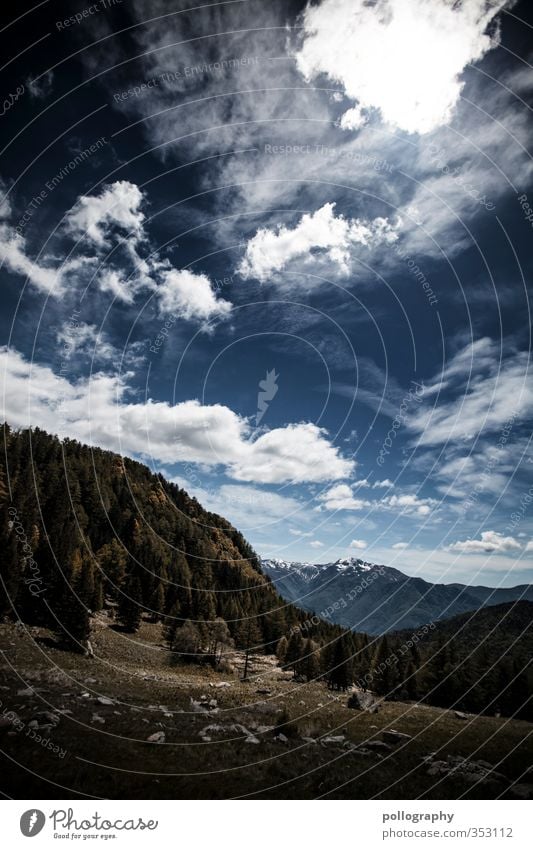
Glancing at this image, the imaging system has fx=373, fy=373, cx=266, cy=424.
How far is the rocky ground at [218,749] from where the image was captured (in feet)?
40.5

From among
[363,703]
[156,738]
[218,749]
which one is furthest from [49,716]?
[363,703]

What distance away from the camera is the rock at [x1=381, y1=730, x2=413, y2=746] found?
71.4 ft

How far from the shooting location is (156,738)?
55.7ft

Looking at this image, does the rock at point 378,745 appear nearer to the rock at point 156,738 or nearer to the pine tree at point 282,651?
the rock at point 156,738

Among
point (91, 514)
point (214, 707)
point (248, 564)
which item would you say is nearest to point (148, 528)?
point (91, 514)

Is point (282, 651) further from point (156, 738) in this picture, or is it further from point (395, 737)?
point (156, 738)

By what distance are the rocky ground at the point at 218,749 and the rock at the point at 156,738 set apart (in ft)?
0.27

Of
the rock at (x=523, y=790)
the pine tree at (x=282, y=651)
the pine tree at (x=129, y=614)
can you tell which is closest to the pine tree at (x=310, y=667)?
the pine tree at (x=282, y=651)

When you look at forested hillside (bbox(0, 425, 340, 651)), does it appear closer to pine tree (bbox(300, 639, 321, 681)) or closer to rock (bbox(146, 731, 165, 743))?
pine tree (bbox(300, 639, 321, 681))
